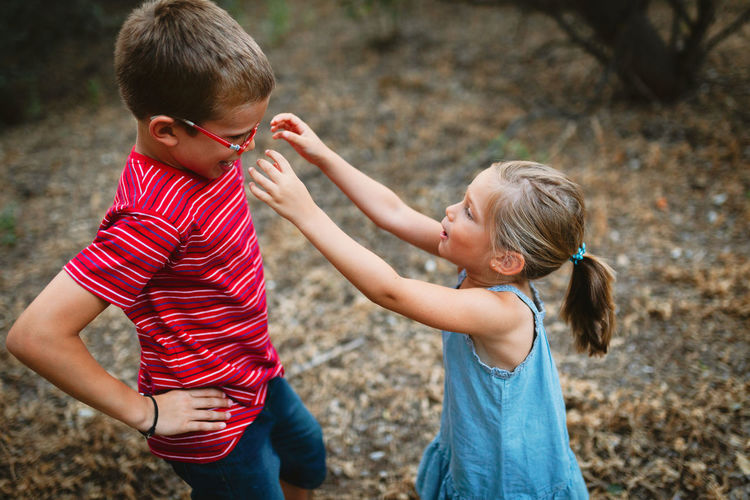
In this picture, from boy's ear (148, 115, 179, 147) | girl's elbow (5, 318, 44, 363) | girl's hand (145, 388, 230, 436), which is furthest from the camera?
girl's hand (145, 388, 230, 436)

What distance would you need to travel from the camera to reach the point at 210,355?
1.47 meters

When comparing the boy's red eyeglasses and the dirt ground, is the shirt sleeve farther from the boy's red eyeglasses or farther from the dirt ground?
the dirt ground

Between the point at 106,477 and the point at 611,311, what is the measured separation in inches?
88.3

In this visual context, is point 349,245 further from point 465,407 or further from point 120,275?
point 465,407

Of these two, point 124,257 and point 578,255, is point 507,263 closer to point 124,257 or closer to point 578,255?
point 578,255

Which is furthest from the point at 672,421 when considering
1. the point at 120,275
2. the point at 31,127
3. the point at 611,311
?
the point at 31,127

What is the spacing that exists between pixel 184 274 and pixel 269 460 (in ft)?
→ 2.15

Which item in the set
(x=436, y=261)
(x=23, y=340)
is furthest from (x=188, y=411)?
(x=436, y=261)

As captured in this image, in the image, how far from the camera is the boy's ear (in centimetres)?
125

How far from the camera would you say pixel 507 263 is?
4.90 ft

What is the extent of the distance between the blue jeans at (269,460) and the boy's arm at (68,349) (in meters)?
0.28

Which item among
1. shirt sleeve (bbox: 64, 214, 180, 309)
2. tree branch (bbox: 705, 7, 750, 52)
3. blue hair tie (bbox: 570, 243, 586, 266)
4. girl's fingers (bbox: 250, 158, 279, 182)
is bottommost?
blue hair tie (bbox: 570, 243, 586, 266)

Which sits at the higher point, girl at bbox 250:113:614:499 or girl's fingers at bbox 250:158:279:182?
girl's fingers at bbox 250:158:279:182

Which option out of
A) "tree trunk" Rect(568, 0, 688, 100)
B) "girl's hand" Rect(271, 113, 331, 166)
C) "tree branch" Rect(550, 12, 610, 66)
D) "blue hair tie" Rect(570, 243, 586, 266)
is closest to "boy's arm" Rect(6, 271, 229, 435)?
"girl's hand" Rect(271, 113, 331, 166)
